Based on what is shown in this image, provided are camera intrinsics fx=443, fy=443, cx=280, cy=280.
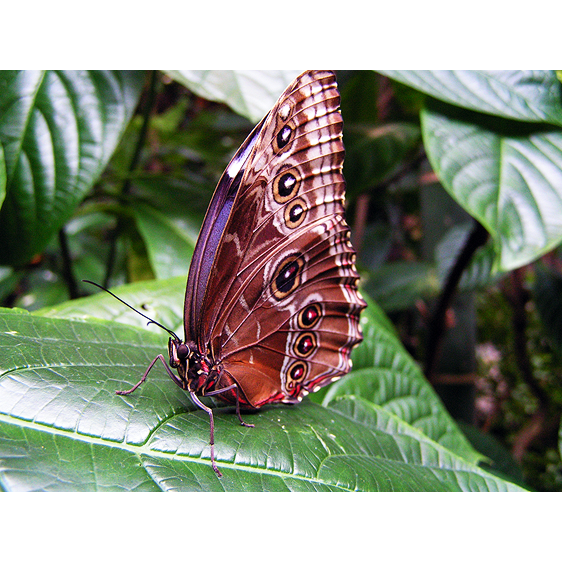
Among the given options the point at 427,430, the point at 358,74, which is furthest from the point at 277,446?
the point at 358,74

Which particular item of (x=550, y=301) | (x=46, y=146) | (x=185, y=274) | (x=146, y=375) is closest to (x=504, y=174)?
(x=185, y=274)

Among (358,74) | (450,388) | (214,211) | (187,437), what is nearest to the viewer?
(187,437)

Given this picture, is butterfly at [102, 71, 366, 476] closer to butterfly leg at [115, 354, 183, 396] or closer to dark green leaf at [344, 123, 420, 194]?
butterfly leg at [115, 354, 183, 396]

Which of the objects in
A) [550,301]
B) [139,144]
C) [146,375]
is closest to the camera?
[146,375]

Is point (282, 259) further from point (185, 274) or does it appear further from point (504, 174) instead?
point (504, 174)

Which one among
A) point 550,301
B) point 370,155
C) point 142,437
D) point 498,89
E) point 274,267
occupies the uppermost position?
point 498,89

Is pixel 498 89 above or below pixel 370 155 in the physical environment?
above
